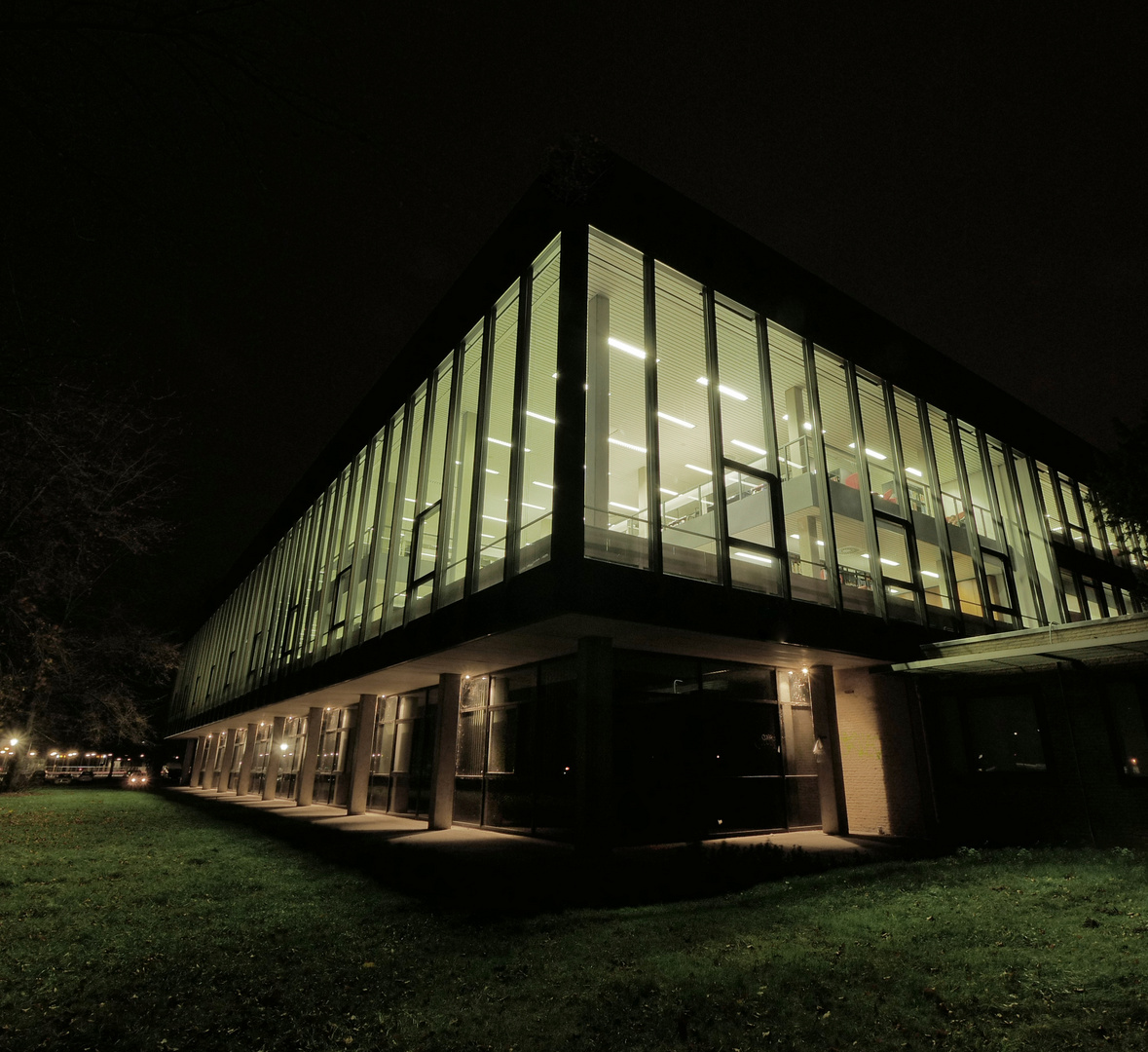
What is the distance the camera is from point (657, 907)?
817cm

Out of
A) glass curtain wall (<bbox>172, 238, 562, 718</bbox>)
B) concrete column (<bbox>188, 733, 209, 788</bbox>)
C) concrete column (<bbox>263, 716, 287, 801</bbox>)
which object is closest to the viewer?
glass curtain wall (<bbox>172, 238, 562, 718</bbox>)

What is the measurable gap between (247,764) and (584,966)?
35.4m

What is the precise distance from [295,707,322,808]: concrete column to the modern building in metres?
5.31

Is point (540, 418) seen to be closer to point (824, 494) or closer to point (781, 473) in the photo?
point (781, 473)

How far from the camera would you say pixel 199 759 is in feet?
167

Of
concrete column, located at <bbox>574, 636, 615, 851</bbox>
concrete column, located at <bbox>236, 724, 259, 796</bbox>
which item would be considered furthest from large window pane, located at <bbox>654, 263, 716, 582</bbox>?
concrete column, located at <bbox>236, 724, 259, 796</bbox>

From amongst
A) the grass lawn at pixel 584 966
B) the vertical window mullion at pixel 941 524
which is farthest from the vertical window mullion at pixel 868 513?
the grass lawn at pixel 584 966

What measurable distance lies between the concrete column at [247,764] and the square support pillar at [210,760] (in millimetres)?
11217

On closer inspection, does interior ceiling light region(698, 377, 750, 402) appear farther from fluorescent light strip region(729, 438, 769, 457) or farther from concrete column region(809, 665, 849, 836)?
concrete column region(809, 665, 849, 836)

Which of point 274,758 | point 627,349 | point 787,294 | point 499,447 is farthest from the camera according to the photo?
point 274,758

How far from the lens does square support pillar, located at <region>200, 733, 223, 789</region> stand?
4584 cm

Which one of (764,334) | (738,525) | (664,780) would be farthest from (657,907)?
(764,334)

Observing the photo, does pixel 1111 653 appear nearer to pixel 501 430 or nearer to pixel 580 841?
pixel 580 841

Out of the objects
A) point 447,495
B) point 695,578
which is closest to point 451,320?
point 447,495
